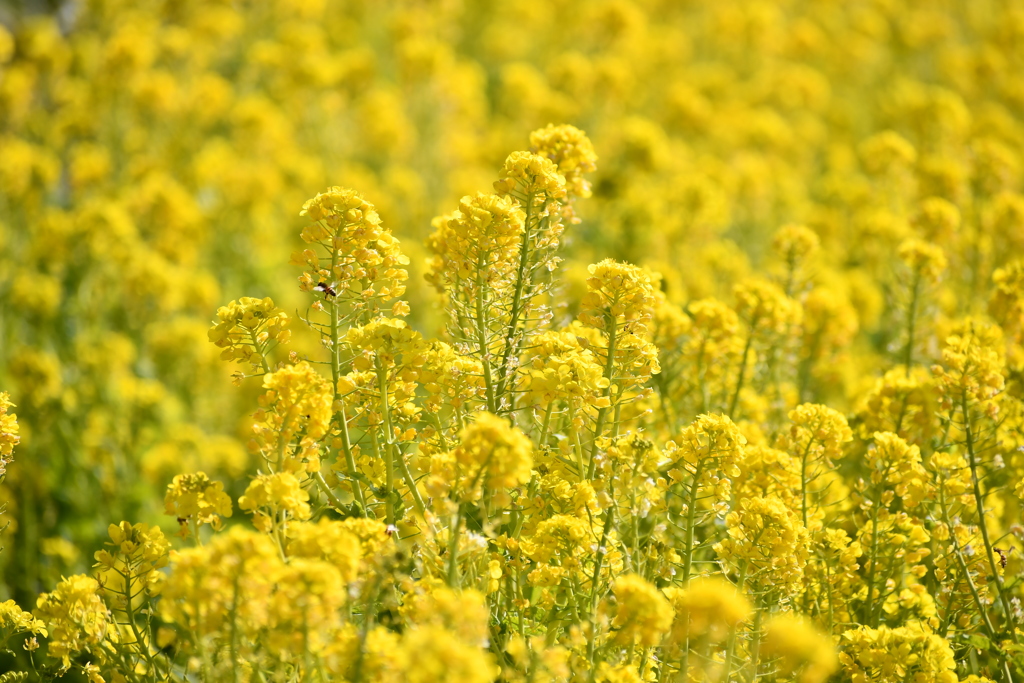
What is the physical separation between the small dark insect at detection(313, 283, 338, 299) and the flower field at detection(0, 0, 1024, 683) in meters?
0.04

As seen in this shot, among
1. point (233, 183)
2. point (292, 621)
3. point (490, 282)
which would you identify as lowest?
point (292, 621)

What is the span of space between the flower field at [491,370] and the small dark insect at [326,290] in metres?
0.04

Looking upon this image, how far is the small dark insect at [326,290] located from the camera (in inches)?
108

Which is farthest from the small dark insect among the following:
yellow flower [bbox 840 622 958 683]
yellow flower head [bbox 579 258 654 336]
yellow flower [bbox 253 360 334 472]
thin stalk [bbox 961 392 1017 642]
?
thin stalk [bbox 961 392 1017 642]

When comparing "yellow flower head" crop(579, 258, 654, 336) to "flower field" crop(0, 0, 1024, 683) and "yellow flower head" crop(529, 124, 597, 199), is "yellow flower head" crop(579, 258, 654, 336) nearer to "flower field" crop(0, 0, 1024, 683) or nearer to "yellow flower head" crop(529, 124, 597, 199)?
"flower field" crop(0, 0, 1024, 683)

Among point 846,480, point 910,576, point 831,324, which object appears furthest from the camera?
point 831,324

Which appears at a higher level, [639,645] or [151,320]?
[151,320]

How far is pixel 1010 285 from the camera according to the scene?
4.01 m

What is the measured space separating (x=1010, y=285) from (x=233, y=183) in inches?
207

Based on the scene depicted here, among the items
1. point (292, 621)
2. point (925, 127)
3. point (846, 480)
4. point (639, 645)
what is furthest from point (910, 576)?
point (925, 127)

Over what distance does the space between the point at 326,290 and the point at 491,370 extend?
552 mm

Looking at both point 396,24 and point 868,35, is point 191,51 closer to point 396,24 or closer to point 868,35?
point 396,24

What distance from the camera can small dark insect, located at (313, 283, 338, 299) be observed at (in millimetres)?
2754

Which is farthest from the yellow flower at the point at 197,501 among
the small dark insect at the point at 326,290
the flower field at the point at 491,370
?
the small dark insect at the point at 326,290
